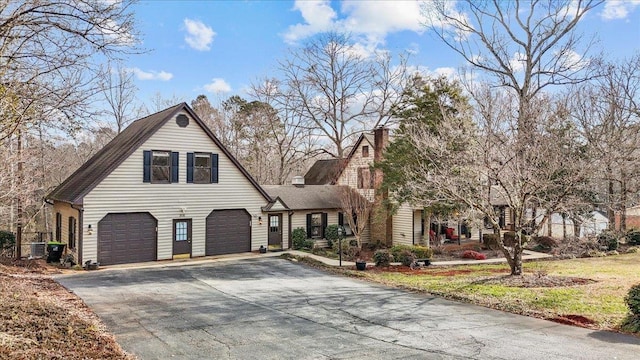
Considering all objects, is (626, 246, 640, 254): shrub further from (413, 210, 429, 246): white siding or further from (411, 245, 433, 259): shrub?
(411, 245, 433, 259): shrub

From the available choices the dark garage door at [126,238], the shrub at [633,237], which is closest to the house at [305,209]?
the dark garage door at [126,238]

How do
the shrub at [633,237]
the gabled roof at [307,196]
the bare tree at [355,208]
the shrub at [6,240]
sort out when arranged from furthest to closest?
the shrub at [633,237]
the gabled roof at [307,196]
the bare tree at [355,208]
the shrub at [6,240]

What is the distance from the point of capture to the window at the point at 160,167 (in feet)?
60.1

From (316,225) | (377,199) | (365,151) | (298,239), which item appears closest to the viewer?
(298,239)

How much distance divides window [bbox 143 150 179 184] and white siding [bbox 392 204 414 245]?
40.7ft

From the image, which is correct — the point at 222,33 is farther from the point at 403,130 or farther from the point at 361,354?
the point at 361,354

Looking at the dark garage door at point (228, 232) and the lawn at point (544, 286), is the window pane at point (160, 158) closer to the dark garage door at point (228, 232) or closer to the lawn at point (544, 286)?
the dark garage door at point (228, 232)

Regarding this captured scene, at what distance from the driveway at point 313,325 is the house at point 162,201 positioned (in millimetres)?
3799

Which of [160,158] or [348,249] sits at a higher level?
[160,158]

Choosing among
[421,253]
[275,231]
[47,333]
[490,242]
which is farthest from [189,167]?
[490,242]

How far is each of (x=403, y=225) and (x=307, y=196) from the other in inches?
234

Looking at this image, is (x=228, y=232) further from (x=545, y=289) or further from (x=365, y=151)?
(x=545, y=289)

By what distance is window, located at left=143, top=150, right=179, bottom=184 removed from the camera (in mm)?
18328

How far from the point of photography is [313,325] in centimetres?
900
